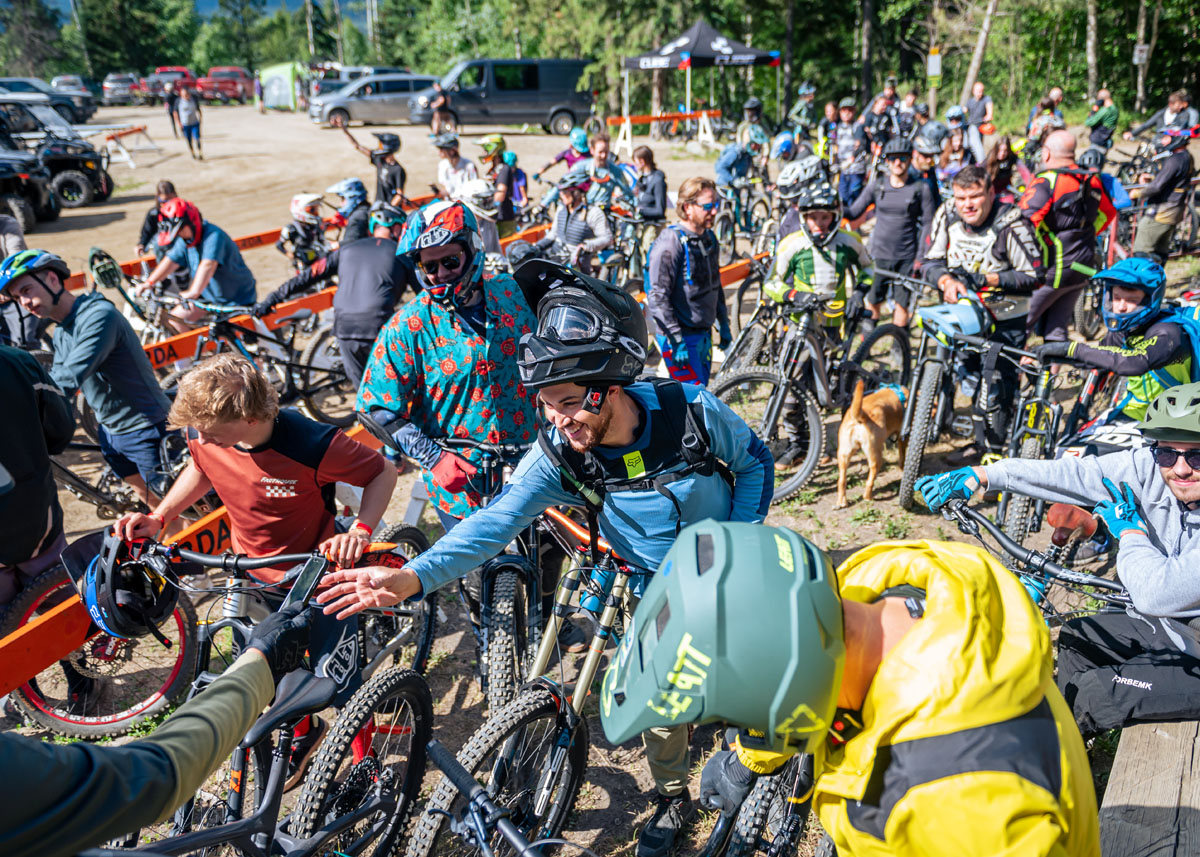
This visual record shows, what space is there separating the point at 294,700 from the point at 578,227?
7.10 meters

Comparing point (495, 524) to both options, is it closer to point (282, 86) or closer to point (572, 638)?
point (572, 638)

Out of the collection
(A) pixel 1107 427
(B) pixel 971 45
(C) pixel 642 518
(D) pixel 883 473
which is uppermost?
(B) pixel 971 45

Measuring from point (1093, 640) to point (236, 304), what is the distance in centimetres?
712

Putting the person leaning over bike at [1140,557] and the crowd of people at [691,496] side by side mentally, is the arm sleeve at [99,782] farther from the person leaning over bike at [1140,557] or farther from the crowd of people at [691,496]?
the person leaning over bike at [1140,557]

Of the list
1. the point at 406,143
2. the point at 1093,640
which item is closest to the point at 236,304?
the point at 1093,640

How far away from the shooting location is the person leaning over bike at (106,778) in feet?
4.74

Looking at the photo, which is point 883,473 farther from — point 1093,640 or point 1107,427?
point 1093,640

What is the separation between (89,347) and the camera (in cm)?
457

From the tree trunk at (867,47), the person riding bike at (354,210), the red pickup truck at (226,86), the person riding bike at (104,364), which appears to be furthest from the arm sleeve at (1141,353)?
the red pickup truck at (226,86)

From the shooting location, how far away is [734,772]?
99.6 inches

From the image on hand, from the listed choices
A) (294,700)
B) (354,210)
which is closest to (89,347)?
(294,700)

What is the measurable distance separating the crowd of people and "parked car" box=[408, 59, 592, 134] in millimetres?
23693

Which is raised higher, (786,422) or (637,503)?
(637,503)

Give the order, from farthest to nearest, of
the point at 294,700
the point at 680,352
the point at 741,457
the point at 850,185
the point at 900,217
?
the point at 850,185
the point at 900,217
the point at 680,352
the point at 741,457
the point at 294,700
